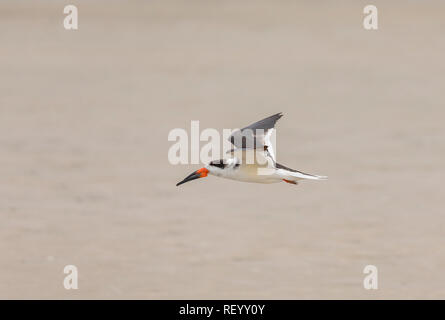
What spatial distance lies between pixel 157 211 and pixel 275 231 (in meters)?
2.36

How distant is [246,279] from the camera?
1642 centimetres

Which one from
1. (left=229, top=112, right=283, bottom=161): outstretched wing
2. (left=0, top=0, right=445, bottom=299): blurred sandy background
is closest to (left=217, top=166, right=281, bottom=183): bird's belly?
(left=229, top=112, right=283, bottom=161): outstretched wing

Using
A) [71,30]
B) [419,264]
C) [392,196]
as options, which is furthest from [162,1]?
[419,264]

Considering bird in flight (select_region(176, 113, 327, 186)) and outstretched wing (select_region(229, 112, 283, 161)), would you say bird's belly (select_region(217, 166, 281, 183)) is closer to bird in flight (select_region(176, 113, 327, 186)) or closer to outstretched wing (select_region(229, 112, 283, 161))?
bird in flight (select_region(176, 113, 327, 186))

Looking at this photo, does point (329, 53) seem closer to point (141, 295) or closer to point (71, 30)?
point (71, 30)

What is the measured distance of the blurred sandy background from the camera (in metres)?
16.9

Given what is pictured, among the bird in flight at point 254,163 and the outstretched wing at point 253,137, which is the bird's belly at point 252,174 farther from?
the outstretched wing at point 253,137

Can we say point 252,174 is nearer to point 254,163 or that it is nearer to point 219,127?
point 254,163

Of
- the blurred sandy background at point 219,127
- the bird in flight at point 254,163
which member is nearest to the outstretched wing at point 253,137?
the bird in flight at point 254,163

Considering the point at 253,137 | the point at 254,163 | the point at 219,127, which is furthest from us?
the point at 219,127

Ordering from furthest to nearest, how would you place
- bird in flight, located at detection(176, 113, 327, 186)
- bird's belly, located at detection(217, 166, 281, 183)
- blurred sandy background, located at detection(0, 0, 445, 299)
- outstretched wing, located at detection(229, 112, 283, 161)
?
blurred sandy background, located at detection(0, 0, 445, 299) < bird's belly, located at detection(217, 166, 281, 183) < bird in flight, located at detection(176, 113, 327, 186) < outstretched wing, located at detection(229, 112, 283, 161)

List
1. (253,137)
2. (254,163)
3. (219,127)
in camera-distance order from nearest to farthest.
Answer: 1. (253,137)
2. (254,163)
3. (219,127)

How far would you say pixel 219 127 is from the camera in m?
26.1

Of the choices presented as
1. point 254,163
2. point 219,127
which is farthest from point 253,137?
point 219,127
